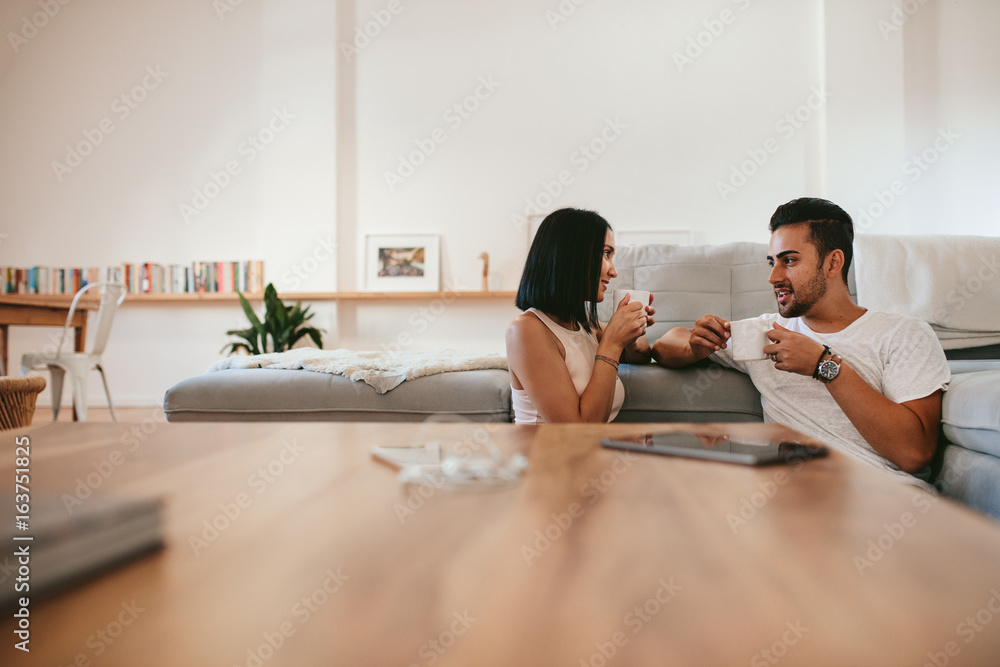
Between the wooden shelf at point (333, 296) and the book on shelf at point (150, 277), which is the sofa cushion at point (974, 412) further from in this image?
the book on shelf at point (150, 277)

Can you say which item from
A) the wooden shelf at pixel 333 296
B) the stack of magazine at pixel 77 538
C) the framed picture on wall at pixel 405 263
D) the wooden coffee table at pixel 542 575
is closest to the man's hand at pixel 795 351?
the wooden coffee table at pixel 542 575

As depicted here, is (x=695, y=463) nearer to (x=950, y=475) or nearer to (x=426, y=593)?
(x=426, y=593)

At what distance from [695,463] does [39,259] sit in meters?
→ 5.27

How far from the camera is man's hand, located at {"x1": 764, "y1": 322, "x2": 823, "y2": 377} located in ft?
4.08

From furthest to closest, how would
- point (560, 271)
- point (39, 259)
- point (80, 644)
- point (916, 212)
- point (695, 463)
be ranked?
point (39, 259)
point (916, 212)
point (560, 271)
point (695, 463)
point (80, 644)

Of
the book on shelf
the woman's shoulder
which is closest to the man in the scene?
the woman's shoulder

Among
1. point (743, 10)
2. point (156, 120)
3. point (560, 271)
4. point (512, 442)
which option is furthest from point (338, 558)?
point (156, 120)

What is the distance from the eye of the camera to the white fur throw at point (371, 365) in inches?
71.1

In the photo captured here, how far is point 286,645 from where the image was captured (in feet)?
0.96

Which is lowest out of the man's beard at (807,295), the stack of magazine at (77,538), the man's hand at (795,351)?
the stack of magazine at (77,538)

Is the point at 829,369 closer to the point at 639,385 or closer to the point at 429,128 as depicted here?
the point at 639,385

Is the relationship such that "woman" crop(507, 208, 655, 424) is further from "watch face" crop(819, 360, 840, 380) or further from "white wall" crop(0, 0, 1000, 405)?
"white wall" crop(0, 0, 1000, 405)

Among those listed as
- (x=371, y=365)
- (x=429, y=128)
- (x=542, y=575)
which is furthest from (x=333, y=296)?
(x=542, y=575)

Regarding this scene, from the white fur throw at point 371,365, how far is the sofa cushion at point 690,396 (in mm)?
524
